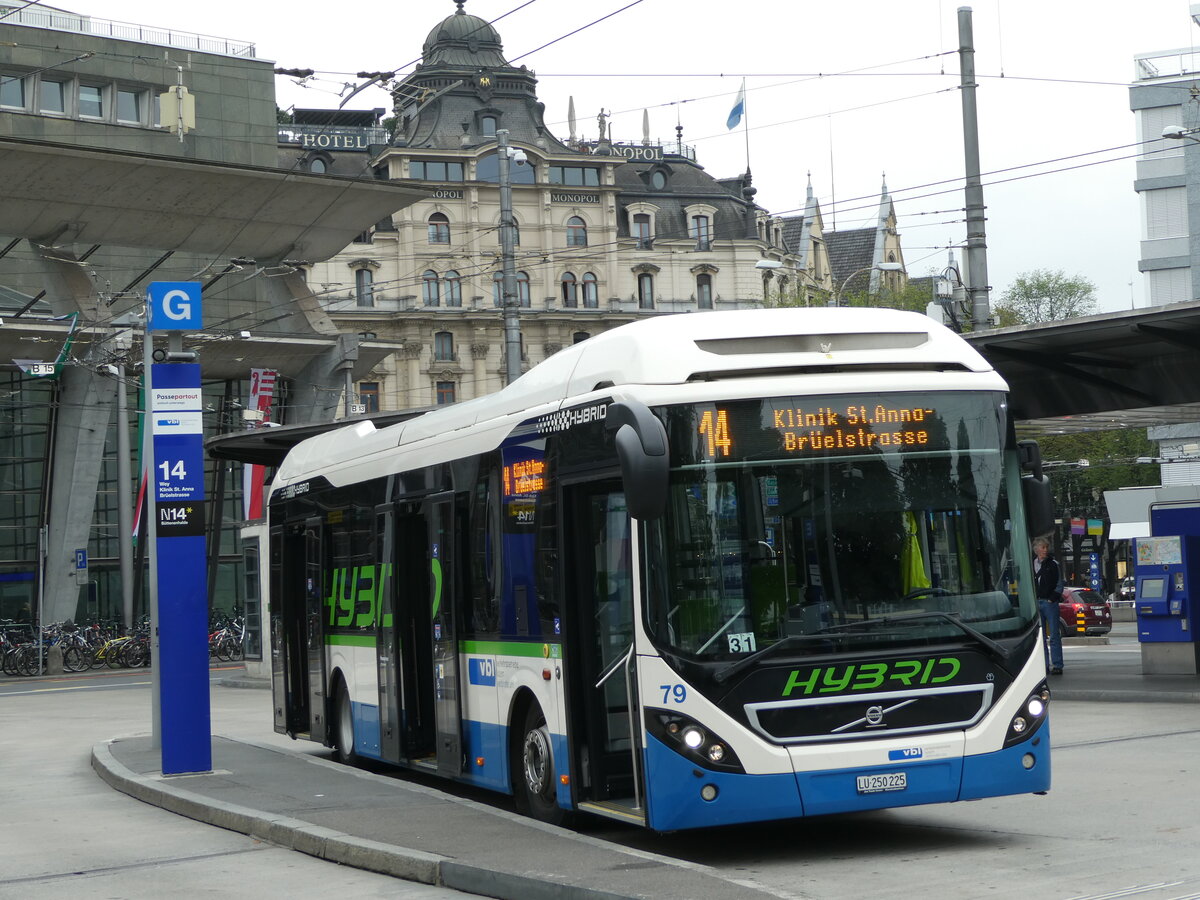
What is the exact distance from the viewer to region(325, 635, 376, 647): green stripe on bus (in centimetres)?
1338

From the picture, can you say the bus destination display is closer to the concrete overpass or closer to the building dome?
the concrete overpass

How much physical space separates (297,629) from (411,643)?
363 cm

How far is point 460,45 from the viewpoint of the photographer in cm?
8225

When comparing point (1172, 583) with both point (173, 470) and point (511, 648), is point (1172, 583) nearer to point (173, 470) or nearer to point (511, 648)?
point (511, 648)

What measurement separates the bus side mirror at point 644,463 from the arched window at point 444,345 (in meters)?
74.0

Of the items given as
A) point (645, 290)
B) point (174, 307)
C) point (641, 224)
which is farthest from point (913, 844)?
point (641, 224)

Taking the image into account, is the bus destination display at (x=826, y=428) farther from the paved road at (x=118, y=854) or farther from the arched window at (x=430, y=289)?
the arched window at (x=430, y=289)

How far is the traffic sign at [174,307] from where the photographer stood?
13852 millimetres

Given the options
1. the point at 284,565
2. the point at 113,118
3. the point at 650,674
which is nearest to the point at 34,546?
the point at 113,118

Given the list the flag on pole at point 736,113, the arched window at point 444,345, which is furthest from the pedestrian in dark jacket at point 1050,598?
the arched window at point 444,345

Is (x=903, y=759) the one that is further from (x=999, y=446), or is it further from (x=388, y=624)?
(x=388, y=624)

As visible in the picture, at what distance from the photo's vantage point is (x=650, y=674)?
8508 millimetres

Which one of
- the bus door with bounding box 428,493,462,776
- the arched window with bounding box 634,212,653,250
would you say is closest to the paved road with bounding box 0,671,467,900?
the bus door with bounding box 428,493,462,776

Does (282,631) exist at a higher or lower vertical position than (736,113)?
lower
